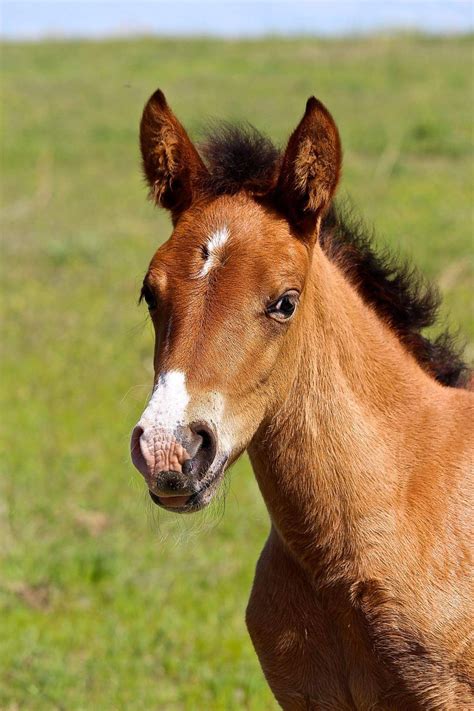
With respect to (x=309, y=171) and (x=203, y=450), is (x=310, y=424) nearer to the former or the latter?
(x=203, y=450)

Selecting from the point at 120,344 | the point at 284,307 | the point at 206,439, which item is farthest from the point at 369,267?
the point at 120,344

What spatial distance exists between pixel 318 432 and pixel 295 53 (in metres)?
24.9

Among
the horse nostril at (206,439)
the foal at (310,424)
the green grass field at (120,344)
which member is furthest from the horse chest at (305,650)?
the horse nostril at (206,439)

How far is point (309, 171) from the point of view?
3373mm

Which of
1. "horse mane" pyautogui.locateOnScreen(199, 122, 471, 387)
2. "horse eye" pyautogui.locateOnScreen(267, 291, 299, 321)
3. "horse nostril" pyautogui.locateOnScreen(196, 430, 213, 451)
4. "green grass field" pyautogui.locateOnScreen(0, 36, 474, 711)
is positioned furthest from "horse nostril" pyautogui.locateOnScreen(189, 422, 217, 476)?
"horse mane" pyautogui.locateOnScreen(199, 122, 471, 387)

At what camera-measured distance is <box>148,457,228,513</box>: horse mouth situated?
9.83 feet

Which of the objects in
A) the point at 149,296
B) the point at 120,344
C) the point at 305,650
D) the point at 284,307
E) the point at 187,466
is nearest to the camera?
the point at 187,466

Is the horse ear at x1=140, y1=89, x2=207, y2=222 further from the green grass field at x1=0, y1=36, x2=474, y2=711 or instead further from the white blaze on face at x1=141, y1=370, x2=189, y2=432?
the white blaze on face at x1=141, y1=370, x2=189, y2=432

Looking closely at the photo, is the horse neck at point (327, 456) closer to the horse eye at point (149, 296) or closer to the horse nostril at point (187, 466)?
the horse eye at point (149, 296)

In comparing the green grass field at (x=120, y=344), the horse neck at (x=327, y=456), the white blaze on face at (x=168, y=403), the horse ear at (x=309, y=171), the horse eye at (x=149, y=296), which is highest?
the horse ear at (x=309, y=171)

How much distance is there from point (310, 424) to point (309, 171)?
0.78 meters

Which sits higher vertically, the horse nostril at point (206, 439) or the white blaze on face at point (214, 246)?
the white blaze on face at point (214, 246)

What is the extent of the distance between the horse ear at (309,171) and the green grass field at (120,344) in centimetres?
84

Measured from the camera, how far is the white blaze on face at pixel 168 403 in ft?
9.55
